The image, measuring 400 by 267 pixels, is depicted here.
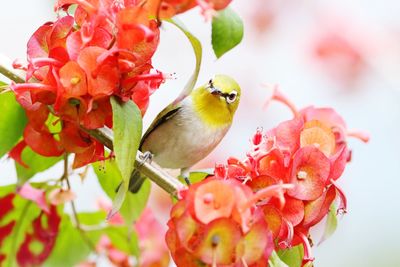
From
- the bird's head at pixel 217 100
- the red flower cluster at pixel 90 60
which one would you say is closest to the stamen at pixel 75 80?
the red flower cluster at pixel 90 60

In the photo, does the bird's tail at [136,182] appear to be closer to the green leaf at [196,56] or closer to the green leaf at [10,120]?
the green leaf at [10,120]

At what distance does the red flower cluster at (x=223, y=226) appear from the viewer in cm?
84

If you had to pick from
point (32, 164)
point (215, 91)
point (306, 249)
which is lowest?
point (215, 91)

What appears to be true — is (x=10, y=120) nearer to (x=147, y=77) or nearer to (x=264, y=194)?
(x=147, y=77)

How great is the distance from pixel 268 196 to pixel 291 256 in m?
0.16

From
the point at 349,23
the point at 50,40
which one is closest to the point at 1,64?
the point at 50,40

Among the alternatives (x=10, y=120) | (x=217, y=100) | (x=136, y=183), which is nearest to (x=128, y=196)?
(x=136, y=183)

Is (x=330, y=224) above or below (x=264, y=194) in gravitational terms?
below

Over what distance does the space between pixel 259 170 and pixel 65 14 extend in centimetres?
34

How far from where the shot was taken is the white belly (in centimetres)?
189

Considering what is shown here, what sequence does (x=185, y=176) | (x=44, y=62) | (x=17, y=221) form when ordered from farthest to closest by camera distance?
(x=185, y=176) → (x=17, y=221) → (x=44, y=62)

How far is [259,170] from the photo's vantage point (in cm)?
98

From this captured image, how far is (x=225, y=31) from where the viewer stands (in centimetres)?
92

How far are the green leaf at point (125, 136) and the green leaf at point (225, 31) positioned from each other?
129mm
